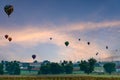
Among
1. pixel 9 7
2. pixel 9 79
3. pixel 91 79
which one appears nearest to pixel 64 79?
pixel 91 79

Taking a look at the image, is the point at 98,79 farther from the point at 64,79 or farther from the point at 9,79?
the point at 9,79

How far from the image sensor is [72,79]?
85875mm

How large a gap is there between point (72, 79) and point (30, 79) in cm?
1136

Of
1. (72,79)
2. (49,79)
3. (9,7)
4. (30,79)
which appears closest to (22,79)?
(30,79)

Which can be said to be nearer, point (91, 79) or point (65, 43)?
point (91, 79)

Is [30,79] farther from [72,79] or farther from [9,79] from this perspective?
[72,79]

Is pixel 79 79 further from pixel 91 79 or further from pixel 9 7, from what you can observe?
pixel 9 7

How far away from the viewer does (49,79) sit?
8519cm

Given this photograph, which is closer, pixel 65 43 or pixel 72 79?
pixel 72 79

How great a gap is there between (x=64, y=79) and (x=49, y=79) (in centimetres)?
437

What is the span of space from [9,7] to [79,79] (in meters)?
27.2

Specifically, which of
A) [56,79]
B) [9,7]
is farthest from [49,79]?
[9,7]

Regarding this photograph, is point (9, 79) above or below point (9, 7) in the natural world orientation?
below

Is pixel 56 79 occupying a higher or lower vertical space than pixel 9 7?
lower
